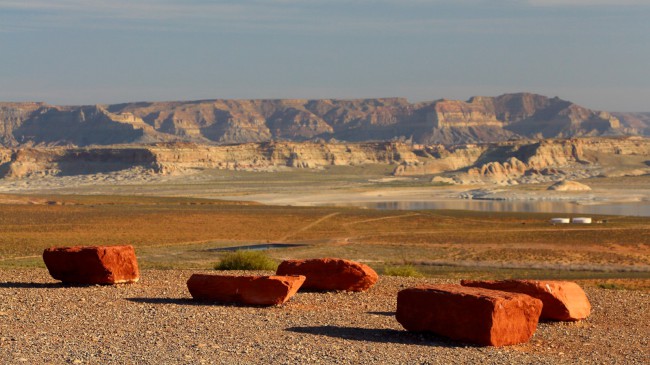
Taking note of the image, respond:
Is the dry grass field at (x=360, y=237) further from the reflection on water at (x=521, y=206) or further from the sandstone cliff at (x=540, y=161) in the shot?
the sandstone cliff at (x=540, y=161)

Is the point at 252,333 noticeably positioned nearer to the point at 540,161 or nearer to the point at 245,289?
the point at 245,289

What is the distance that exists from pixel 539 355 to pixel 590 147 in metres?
142

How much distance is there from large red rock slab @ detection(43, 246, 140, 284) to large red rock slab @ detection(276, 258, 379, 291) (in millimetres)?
3136

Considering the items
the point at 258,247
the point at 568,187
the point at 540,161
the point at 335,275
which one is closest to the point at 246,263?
the point at 335,275

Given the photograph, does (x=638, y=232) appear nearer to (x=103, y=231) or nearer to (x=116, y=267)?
(x=103, y=231)

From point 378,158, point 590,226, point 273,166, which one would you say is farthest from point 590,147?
point 590,226

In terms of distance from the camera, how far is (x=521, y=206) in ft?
251

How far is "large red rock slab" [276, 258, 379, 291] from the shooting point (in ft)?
60.5

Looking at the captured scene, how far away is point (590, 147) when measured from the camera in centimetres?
14950

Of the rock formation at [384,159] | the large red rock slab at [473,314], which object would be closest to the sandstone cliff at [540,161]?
the rock formation at [384,159]

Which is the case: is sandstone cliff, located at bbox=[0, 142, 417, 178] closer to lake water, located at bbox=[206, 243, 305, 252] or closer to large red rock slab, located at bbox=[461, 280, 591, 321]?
lake water, located at bbox=[206, 243, 305, 252]

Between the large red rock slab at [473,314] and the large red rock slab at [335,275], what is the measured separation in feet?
14.5

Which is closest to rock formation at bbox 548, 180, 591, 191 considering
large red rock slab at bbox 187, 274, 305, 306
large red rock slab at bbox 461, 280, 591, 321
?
large red rock slab at bbox 461, 280, 591, 321

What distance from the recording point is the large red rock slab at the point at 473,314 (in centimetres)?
1317
